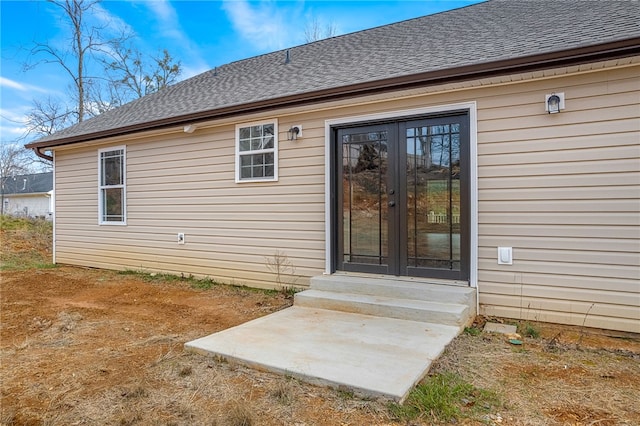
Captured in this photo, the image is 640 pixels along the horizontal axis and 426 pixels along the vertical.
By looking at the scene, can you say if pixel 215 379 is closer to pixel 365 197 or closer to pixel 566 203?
pixel 365 197

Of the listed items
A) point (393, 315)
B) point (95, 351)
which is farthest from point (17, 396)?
point (393, 315)

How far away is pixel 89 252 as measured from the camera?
7848mm

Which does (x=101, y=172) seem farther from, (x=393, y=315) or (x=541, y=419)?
(x=541, y=419)

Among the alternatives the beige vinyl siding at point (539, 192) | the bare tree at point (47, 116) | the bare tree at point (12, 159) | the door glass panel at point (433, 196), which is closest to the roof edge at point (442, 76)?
the beige vinyl siding at point (539, 192)

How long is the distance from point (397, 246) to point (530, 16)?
150 inches

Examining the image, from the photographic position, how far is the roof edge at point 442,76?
3.23m

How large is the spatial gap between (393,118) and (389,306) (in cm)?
215

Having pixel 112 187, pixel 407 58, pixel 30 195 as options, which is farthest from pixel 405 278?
pixel 30 195

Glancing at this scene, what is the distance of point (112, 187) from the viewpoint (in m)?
7.36

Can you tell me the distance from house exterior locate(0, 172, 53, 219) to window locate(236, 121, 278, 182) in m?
26.5

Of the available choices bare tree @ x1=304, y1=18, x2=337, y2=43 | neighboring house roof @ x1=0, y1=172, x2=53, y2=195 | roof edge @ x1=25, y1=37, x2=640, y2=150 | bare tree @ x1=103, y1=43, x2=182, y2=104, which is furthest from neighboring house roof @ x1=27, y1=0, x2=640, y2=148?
neighboring house roof @ x1=0, y1=172, x2=53, y2=195

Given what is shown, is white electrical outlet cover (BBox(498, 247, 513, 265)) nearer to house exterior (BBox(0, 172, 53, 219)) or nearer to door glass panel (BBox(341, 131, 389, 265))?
door glass panel (BBox(341, 131, 389, 265))

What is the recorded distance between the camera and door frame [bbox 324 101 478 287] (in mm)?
4000

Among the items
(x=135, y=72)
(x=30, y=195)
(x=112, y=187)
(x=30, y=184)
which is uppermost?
(x=135, y=72)
